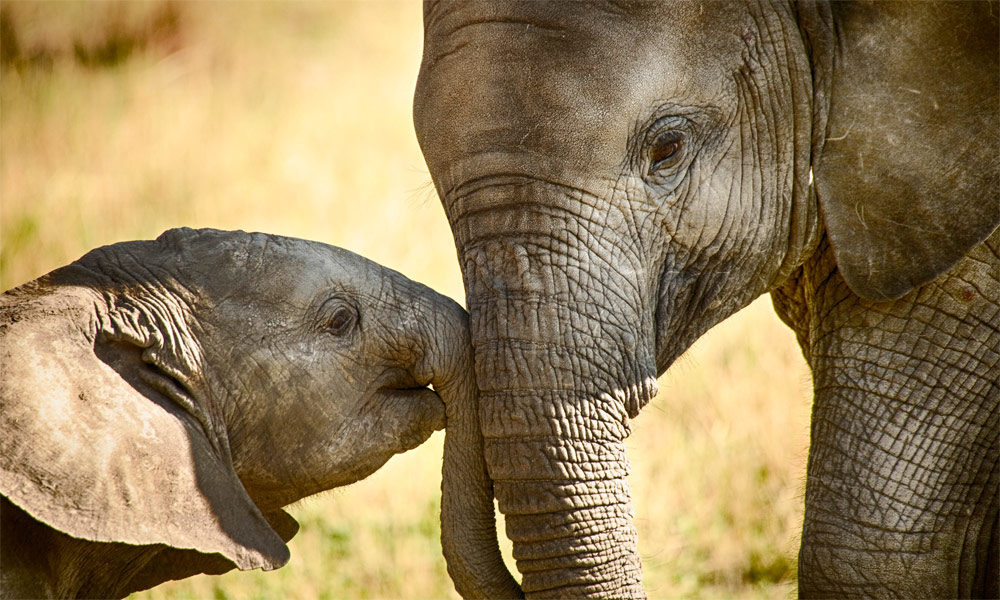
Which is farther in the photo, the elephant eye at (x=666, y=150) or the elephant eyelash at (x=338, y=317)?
the elephant eye at (x=666, y=150)

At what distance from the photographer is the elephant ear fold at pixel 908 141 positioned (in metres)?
3.88

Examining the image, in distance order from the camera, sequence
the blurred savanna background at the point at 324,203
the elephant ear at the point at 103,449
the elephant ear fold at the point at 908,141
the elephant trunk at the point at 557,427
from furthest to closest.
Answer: the blurred savanna background at the point at 324,203
the elephant ear fold at the point at 908,141
the elephant trunk at the point at 557,427
the elephant ear at the point at 103,449

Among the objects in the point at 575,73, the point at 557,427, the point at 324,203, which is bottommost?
the point at 557,427

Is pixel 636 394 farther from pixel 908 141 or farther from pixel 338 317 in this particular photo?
pixel 908 141

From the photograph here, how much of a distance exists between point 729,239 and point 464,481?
1.06 m

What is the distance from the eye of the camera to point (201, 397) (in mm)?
3578

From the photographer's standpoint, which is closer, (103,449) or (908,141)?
(103,449)

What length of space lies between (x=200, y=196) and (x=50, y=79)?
1973mm

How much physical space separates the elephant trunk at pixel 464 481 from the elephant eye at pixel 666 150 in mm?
708

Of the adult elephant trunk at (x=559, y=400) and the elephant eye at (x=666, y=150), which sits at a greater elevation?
the elephant eye at (x=666, y=150)

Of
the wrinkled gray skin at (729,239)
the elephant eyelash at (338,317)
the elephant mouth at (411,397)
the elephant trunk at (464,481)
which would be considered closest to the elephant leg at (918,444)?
the wrinkled gray skin at (729,239)

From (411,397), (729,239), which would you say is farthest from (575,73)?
(411,397)

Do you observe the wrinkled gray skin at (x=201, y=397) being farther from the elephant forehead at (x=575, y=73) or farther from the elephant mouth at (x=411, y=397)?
the elephant forehead at (x=575, y=73)

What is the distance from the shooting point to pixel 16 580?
3.24m
